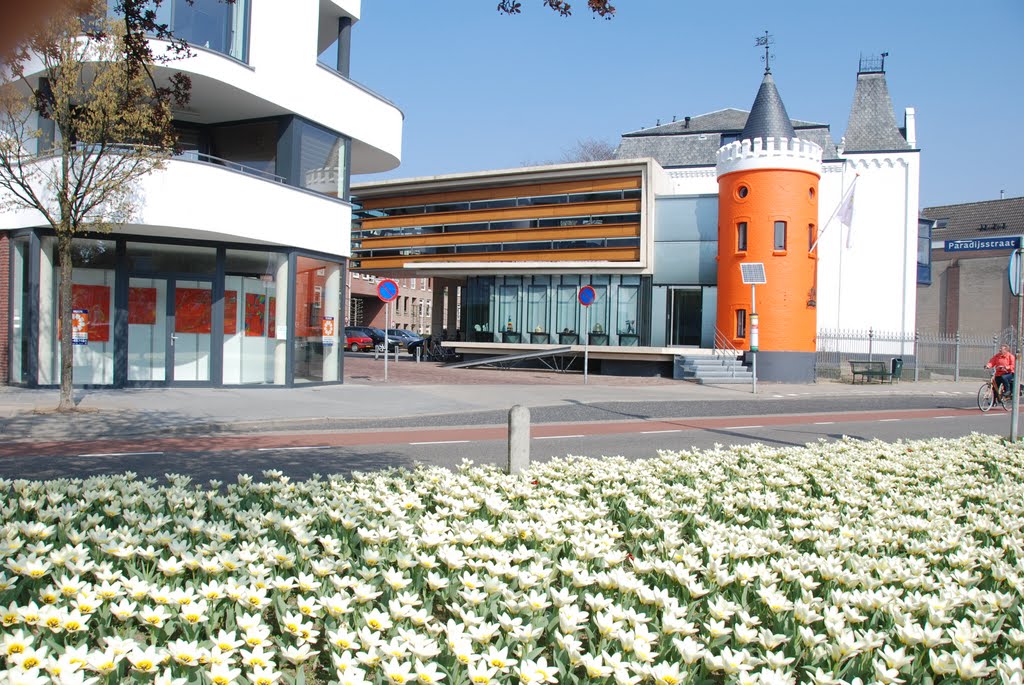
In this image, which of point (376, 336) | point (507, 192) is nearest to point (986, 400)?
point (507, 192)

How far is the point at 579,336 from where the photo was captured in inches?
1403

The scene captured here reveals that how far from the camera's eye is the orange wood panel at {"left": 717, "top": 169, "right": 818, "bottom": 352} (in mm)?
30922

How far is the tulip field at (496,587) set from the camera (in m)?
3.02

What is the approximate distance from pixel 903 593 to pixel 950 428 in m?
14.2

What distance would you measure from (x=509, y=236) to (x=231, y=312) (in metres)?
20.0

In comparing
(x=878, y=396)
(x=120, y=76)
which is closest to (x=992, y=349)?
(x=878, y=396)

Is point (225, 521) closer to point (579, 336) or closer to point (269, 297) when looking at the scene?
point (269, 297)

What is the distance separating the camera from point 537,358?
36.0m

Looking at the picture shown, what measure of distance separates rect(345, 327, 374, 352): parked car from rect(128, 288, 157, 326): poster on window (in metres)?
33.0

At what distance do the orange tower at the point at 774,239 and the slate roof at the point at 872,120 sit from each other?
8432 millimetres

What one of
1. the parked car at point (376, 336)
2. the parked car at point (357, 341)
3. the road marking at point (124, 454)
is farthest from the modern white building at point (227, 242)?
the parked car at point (357, 341)

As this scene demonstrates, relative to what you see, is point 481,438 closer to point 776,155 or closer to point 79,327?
point 79,327

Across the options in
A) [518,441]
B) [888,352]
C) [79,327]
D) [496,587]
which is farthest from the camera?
[888,352]

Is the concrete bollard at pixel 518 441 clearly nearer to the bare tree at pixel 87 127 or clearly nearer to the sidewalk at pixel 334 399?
the sidewalk at pixel 334 399
